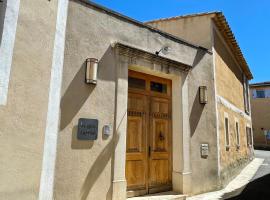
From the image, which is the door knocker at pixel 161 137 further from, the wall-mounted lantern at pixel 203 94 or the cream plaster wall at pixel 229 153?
the cream plaster wall at pixel 229 153

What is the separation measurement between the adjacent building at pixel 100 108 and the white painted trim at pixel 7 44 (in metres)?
0.01

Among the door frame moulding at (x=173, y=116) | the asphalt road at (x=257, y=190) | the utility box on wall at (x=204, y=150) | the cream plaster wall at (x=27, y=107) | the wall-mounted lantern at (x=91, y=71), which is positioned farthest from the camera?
the utility box on wall at (x=204, y=150)

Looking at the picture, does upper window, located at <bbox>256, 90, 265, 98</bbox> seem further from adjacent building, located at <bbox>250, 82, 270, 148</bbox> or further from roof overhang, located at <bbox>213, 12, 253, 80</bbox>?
roof overhang, located at <bbox>213, 12, 253, 80</bbox>

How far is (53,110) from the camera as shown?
3.82 meters

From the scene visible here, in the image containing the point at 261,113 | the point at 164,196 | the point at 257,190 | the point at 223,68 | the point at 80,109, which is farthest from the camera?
the point at 261,113

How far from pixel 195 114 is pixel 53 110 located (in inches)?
159

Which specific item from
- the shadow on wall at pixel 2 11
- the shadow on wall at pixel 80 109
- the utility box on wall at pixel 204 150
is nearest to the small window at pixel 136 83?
the shadow on wall at pixel 80 109

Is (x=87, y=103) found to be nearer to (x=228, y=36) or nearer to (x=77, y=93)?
(x=77, y=93)

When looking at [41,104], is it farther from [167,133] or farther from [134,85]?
[167,133]

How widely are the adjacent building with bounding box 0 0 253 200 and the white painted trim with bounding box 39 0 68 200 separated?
2 cm

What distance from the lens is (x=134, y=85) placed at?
5605mm

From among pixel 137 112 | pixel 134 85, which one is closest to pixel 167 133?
pixel 137 112

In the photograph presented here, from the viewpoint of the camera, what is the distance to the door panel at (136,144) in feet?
17.0

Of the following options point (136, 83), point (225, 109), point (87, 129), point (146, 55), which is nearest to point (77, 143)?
point (87, 129)
